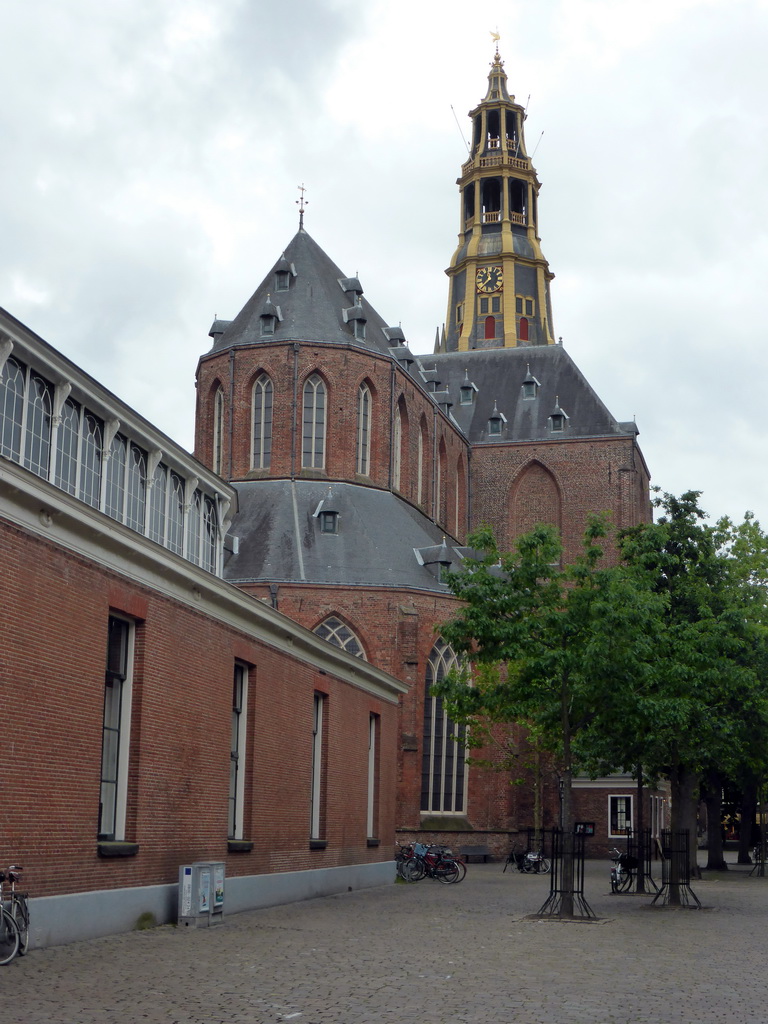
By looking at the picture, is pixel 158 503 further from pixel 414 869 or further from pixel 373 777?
pixel 414 869

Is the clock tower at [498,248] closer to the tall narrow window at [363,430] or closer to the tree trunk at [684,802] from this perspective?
the tall narrow window at [363,430]

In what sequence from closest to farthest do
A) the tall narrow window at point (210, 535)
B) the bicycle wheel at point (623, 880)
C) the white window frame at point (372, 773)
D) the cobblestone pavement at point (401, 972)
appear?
the cobblestone pavement at point (401, 972)
the tall narrow window at point (210, 535)
the bicycle wheel at point (623, 880)
the white window frame at point (372, 773)

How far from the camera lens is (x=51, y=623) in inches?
557

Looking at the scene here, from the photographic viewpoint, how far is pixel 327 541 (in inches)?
1735

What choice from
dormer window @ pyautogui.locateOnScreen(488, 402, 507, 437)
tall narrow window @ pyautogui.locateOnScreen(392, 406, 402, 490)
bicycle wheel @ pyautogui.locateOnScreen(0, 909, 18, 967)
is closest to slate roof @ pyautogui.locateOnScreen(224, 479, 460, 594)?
tall narrow window @ pyautogui.locateOnScreen(392, 406, 402, 490)

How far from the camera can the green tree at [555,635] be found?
2128 cm

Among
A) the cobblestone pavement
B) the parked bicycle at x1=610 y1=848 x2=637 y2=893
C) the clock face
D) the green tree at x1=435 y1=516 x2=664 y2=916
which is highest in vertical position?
the clock face

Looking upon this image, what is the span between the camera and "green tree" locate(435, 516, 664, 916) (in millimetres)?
21281

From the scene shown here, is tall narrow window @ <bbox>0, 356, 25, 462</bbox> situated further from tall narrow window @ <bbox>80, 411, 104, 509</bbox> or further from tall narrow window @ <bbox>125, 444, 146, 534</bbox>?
tall narrow window @ <bbox>125, 444, 146, 534</bbox>

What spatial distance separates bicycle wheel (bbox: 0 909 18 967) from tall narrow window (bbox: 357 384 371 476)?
35.5m

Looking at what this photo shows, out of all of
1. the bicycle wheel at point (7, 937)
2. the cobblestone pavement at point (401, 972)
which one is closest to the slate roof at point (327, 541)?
the cobblestone pavement at point (401, 972)

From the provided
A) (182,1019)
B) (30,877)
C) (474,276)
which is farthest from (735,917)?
(474,276)

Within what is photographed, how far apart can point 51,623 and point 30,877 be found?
2.73 m

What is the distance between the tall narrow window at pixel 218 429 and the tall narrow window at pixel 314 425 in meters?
3.44
